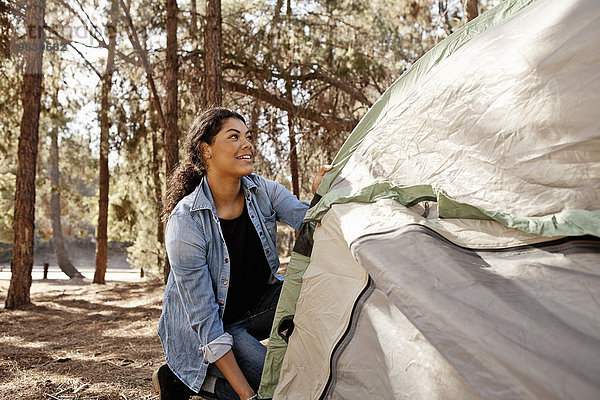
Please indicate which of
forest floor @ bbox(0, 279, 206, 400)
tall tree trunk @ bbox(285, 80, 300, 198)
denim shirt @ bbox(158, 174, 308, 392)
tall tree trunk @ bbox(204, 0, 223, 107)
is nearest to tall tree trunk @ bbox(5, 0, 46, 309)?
forest floor @ bbox(0, 279, 206, 400)

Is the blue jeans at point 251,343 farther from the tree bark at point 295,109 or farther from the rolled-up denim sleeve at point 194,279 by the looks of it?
the tree bark at point 295,109

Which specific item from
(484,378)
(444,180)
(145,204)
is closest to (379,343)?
(484,378)

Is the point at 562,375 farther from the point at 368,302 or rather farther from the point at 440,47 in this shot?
the point at 440,47

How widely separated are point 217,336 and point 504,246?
1.17 meters

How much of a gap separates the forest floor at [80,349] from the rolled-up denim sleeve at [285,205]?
1189mm

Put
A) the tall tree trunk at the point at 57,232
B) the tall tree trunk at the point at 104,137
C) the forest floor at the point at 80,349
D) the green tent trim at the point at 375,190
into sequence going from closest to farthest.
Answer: the green tent trim at the point at 375,190 < the forest floor at the point at 80,349 < the tall tree trunk at the point at 104,137 < the tall tree trunk at the point at 57,232

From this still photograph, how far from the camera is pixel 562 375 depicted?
1.03 metres

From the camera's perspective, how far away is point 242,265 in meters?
2.30

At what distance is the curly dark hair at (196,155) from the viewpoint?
2.35 m

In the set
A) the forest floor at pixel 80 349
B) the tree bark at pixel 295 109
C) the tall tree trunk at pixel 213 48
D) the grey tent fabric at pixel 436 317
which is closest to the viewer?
the grey tent fabric at pixel 436 317

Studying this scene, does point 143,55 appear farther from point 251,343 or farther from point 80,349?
point 251,343

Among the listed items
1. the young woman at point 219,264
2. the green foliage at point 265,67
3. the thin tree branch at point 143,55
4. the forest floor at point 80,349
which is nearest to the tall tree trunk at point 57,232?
the green foliage at point 265,67

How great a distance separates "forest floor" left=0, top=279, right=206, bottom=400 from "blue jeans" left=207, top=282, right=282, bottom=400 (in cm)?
73

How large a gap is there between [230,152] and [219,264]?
1.70ft
